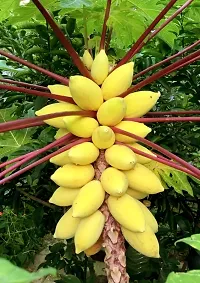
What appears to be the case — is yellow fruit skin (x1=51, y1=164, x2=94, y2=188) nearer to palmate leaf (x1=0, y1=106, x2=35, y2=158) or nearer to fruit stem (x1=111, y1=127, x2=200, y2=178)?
fruit stem (x1=111, y1=127, x2=200, y2=178)

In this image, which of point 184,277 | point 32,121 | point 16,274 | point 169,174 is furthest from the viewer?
point 169,174

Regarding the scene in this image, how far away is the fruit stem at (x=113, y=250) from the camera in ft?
2.74

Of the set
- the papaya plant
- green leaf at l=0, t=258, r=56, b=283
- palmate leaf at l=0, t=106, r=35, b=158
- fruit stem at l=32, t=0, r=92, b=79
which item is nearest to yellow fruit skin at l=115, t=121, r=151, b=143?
the papaya plant

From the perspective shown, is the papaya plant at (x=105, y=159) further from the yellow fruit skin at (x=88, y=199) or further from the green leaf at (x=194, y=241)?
the green leaf at (x=194, y=241)

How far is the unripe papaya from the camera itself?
84 cm

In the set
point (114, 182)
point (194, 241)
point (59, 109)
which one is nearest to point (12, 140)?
point (59, 109)

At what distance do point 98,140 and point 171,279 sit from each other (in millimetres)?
433

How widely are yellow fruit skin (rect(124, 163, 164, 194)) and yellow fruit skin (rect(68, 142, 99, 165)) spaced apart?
68 mm

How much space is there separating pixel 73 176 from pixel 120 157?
89 mm

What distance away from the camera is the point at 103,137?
85 cm

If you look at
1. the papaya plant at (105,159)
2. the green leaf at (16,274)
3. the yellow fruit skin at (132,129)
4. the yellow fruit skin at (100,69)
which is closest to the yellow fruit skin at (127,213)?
the papaya plant at (105,159)

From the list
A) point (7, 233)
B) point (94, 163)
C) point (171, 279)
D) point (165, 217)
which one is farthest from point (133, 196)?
point (7, 233)

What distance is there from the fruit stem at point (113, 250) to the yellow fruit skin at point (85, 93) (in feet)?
0.28

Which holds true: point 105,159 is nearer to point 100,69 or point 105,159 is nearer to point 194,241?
point 100,69
